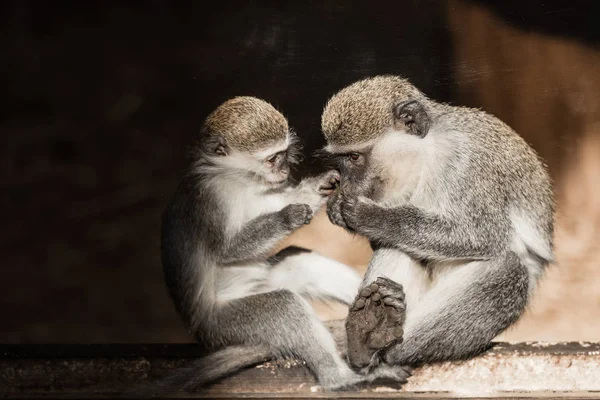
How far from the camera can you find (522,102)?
445 cm

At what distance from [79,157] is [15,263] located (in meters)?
0.80

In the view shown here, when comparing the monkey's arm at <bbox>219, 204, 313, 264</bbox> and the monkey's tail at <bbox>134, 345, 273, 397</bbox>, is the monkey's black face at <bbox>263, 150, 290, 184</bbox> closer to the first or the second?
the monkey's arm at <bbox>219, 204, 313, 264</bbox>

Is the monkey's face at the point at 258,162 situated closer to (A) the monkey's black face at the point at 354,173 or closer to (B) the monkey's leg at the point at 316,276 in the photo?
(A) the monkey's black face at the point at 354,173

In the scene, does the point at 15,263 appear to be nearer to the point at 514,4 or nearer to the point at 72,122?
the point at 72,122

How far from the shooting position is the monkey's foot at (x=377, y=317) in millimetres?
3703

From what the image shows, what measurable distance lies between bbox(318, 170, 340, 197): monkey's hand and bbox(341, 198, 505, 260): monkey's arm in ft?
0.93

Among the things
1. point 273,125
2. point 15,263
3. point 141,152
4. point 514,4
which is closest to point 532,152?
point 514,4

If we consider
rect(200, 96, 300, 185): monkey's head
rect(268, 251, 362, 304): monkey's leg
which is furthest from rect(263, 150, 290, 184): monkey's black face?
rect(268, 251, 362, 304): monkey's leg

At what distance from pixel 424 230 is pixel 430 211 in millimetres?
97

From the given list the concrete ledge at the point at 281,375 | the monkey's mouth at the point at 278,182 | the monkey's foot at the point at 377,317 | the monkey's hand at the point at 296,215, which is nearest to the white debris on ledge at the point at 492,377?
the concrete ledge at the point at 281,375

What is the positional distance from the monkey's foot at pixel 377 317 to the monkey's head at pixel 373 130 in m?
0.50

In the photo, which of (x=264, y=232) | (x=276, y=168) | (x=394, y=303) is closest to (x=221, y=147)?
(x=276, y=168)

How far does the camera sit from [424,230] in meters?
3.91

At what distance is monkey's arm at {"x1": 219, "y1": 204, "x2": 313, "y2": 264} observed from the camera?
12.7 ft
